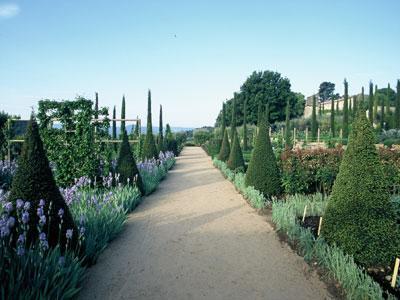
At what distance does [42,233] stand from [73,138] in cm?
674

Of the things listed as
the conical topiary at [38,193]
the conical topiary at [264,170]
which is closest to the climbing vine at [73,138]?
Result: the conical topiary at [264,170]

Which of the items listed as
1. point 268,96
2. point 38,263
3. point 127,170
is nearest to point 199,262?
point 38,263

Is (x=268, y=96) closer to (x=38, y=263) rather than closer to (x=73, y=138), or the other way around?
(x=73, y=138)

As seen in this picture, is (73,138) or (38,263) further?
(73,138)

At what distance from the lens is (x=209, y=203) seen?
8.93 m

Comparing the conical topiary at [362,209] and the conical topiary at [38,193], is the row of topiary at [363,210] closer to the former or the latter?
the conical topiary at [362,209]

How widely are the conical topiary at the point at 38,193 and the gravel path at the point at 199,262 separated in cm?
73

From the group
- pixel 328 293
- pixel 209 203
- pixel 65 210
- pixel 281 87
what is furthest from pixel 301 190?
pixel 281 87

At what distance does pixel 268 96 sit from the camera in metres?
46.2

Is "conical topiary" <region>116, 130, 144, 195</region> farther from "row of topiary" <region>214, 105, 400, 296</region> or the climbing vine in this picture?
"row of topiary" <region>214, 105, 400, 296</region>

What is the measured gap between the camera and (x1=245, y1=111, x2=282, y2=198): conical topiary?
8.71m

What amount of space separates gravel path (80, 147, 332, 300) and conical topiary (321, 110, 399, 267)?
682mm

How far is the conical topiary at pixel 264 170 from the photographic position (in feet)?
28.6

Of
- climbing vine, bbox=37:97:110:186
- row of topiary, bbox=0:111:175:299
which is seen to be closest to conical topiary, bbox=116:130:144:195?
climbing vine, bbox=37:97:110:186
